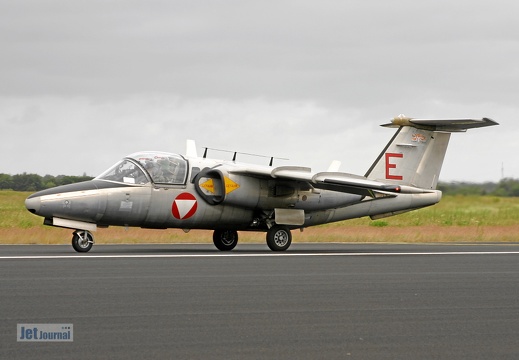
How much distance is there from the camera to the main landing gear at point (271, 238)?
23.3 metres

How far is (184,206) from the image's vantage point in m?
22.4

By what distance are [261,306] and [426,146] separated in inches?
622

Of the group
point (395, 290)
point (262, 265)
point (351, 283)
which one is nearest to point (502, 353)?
point (395, 290)

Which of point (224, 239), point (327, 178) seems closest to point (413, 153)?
point (327, 178)

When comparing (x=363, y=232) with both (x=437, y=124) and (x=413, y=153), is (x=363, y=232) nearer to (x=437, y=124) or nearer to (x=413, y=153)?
(x=413, y=153)

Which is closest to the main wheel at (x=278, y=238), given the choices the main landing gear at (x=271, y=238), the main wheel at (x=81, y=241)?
the main landing gear at (x=271, y=238)

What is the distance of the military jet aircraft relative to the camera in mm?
21266

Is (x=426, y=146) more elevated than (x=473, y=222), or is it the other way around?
(x=426, y=146)

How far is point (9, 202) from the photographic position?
57.4 metres

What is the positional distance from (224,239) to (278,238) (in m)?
1.70

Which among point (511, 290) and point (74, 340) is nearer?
point (74, 340)

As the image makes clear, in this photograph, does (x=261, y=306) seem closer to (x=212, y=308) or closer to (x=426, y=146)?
(x=212, y=308)

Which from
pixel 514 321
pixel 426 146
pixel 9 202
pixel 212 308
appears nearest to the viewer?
pixel 514 321

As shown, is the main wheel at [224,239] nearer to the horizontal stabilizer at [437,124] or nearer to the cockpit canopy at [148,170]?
the cockpit canopy at [148,170]
